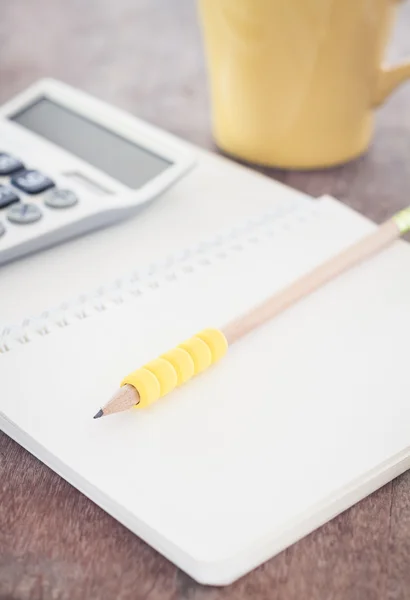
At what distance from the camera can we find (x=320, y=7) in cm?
47

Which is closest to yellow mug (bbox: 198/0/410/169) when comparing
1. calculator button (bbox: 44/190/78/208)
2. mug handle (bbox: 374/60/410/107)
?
mug handle (bbox: 374/60/410/107)

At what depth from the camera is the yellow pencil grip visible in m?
0.34

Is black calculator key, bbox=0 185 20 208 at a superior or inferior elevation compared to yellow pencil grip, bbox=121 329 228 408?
superior

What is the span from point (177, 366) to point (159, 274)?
97mm

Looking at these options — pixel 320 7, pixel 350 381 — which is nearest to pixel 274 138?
pixel 320 7

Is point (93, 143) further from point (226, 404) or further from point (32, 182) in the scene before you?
point (226, 404)

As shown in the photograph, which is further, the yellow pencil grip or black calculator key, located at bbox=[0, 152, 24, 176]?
black calculator key, located at bbox=[0, 152, 24, 176]

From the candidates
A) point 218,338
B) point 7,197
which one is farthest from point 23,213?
point 218,338

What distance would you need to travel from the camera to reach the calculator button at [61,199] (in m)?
0.46

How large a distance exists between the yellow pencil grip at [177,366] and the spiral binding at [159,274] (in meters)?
0.06

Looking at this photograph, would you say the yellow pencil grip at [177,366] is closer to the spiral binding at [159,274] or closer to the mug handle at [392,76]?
the spiral binding at [159,274]

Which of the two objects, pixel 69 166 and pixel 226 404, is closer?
pixel 226 404

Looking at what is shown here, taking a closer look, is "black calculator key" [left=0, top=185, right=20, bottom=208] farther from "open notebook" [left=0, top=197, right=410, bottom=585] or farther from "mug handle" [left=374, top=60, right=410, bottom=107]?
"mug handle" [left=374, top=60, right=410, bottom=107]

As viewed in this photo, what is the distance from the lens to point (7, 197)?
1.50 ft
